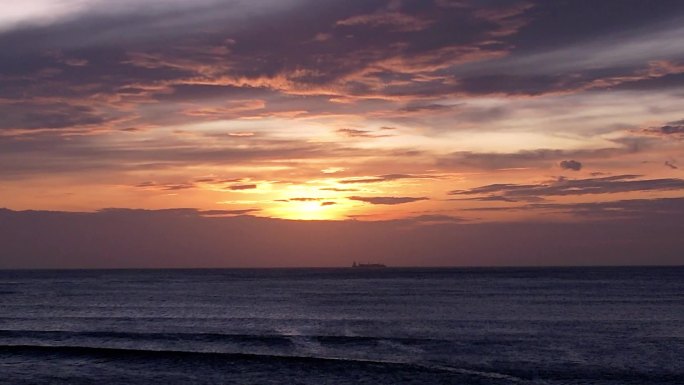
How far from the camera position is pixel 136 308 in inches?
4333

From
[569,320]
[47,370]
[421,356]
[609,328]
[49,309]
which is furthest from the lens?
[49,309]

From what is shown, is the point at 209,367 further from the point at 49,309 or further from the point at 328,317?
the point at 49,309

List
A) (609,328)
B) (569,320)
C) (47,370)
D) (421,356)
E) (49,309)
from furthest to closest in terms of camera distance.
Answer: (49,309), (569,320), (609,328), (421,356), (47,370)

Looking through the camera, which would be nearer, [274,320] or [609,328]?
[609,328]

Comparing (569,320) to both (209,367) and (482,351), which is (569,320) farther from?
(209,367)

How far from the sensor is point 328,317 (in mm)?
93312

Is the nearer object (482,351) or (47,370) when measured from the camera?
(47,370)

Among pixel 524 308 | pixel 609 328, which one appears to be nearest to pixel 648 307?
pixel 524 308

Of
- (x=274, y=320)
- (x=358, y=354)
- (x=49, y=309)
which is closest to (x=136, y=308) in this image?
(x=49, y=309)

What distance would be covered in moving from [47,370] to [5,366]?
3.41 m

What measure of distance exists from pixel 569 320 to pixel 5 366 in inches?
2304

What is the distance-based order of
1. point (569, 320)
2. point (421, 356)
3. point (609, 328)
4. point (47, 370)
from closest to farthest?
point (47, 370) < point (421, 356) < point (609, 328) < point (569, 320)

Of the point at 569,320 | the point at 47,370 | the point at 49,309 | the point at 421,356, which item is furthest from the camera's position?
the point at 49,309

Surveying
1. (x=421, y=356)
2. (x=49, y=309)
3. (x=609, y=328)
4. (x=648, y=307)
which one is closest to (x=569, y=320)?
(x=609, y=328)
